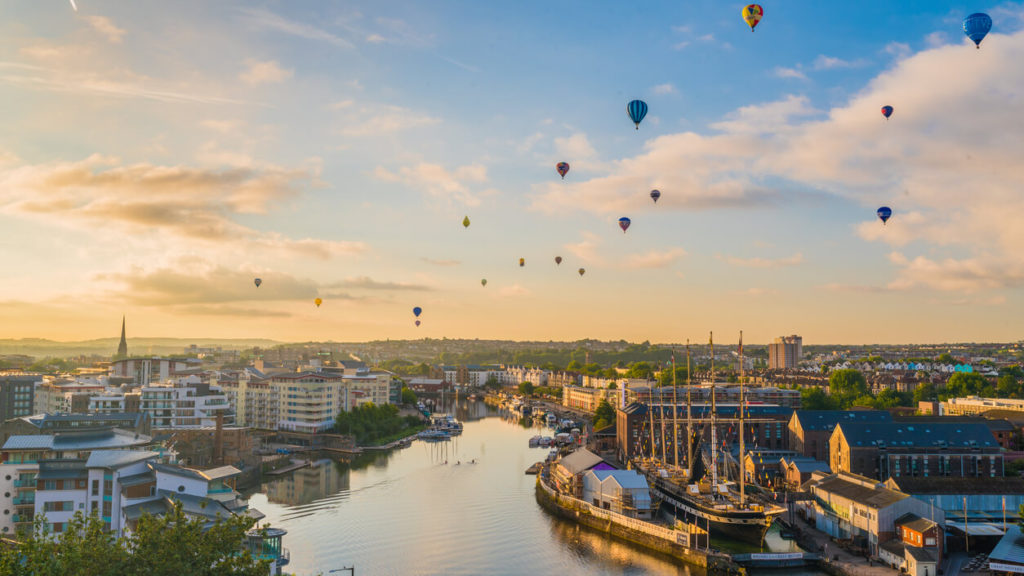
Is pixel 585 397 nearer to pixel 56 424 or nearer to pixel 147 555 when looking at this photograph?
pixel 56 424

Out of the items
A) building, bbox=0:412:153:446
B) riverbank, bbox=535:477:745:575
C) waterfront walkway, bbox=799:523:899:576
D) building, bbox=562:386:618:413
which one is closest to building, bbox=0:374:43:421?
building, bbox=0:412:153:446

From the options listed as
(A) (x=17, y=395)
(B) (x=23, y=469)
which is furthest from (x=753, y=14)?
(A) (x=17, y=395)

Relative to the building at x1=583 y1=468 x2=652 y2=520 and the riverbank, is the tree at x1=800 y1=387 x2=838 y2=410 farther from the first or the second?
the riverbank

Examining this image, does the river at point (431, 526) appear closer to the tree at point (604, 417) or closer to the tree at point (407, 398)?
the tree at point (604, 417)

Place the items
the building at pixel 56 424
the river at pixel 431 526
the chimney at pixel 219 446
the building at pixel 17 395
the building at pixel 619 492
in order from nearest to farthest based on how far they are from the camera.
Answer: the river at pixel 431 526
the building at pixel 56 424
the building at pixel 619 492
the chimney at pixel 219 446
the building at pixel 17 395

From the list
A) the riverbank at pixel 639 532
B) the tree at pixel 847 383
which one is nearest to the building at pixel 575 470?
the riverbank at pixel 639 532

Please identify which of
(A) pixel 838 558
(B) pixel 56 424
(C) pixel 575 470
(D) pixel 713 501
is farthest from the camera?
(C) pixel 575 470
